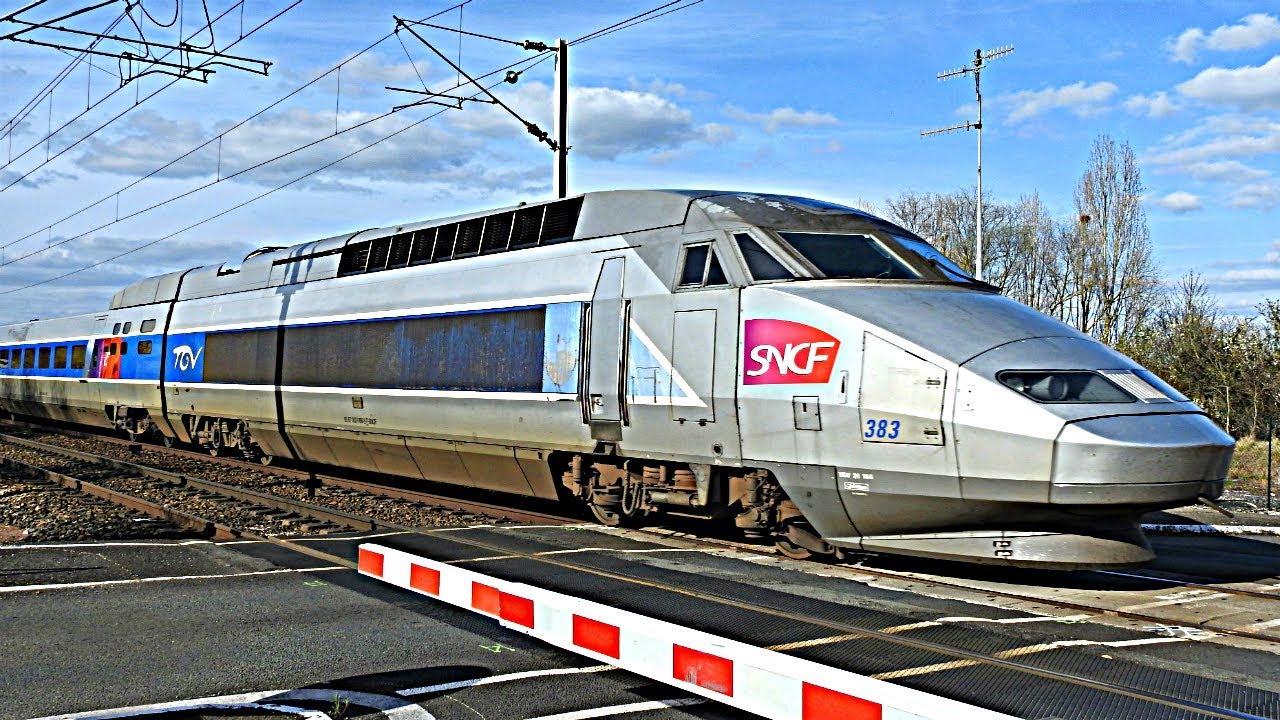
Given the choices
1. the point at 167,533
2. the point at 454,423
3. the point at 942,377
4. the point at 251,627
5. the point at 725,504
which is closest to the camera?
the point at 251,627

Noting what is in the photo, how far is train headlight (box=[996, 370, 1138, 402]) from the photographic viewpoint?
26.3 feet

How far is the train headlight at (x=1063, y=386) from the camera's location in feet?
26.3

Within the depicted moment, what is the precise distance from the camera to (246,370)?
18.9 metres

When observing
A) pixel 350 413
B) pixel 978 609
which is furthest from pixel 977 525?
pixel 350 413

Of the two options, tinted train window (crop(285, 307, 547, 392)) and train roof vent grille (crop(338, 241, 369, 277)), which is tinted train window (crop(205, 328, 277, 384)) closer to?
tinted train window (crop(285, 307, 547, 392))

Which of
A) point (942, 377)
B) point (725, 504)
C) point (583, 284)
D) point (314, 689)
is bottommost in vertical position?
point (314, 689)

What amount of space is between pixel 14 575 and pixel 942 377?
7.29 m

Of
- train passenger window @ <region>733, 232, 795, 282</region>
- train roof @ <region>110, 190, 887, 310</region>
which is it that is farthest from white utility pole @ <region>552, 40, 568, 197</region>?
train passenger window @ <region>733, 232, 795, 282</region>

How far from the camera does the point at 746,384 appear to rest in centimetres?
963

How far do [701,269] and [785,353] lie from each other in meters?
1.40

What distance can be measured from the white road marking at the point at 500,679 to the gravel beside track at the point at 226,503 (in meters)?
6.44

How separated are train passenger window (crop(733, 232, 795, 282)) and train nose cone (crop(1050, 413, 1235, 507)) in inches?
113

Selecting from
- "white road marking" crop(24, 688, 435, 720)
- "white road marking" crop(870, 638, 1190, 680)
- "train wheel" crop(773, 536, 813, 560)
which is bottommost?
"white road marking" crop(24, 688, 435, 720)

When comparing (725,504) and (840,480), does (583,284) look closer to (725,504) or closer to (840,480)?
(725,504)
